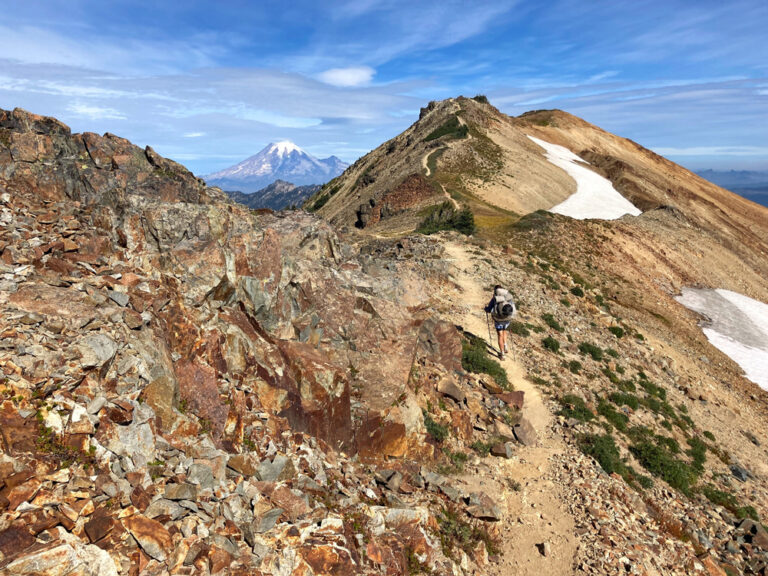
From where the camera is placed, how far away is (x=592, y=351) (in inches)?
985

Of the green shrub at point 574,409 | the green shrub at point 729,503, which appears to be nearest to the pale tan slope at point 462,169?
the green shrub at point 574,409

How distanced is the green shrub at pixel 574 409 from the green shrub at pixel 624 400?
264cm

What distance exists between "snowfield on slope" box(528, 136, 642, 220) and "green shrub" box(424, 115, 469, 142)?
22288 mm

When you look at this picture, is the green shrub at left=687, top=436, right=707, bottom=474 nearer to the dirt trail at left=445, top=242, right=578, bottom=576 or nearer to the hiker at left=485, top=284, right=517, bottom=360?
the dirt trail at left=445, top=242, right=578, bottom=576

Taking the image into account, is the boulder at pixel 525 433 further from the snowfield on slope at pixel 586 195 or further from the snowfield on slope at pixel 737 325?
the snowfield on slope at pixel 586 195

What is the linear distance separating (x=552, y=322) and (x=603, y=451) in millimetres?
11276

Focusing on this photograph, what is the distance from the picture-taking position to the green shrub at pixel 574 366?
22206 millimetres

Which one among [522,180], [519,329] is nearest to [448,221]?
[519,329]

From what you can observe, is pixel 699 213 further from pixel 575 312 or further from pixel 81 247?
pixel 81 247

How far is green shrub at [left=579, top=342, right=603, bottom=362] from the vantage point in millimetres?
24683

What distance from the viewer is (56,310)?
786cm

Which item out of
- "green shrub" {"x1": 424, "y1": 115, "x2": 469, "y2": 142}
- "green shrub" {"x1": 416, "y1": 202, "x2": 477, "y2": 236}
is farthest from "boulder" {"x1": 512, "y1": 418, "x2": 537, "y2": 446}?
"green shrub" {"x1": 424, "y1": 115, "x2": 469, "y2": 142}

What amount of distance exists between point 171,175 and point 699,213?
9549 cm

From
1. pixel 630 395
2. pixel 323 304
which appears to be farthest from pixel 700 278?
pixel 323 304
